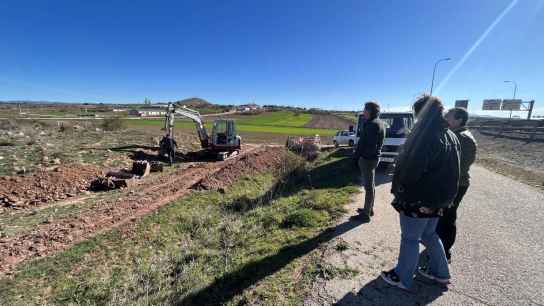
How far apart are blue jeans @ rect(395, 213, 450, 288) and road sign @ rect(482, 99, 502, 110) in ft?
228

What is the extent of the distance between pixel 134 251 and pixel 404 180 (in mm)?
4961

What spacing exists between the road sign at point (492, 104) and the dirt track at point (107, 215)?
66895 mm

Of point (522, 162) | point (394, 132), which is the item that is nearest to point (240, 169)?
point (394, 132)

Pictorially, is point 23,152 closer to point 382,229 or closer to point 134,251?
point 134,251

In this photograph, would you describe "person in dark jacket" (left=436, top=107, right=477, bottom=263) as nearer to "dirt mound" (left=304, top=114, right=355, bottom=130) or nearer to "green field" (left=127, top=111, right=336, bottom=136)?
"green field" (left=127, top=111, right=336, bottom=136)

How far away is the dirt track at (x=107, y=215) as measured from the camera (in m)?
Result: 4.67

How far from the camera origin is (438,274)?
9.14 feet

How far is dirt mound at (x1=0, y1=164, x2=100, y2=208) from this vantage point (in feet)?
23.6

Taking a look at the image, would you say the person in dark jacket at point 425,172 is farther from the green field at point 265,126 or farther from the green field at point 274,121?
the green field at point 274,121

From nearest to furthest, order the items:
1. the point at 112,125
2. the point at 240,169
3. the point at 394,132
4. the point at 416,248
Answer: the point at 416,248 → the point at 394,132 → the point at 240,169 → the point at 112,125

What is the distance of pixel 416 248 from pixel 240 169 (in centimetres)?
805

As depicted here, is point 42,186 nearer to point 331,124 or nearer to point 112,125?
point 112,125

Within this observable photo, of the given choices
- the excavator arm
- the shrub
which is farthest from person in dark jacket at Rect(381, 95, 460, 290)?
the shrub

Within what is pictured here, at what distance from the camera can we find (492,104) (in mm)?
55469
